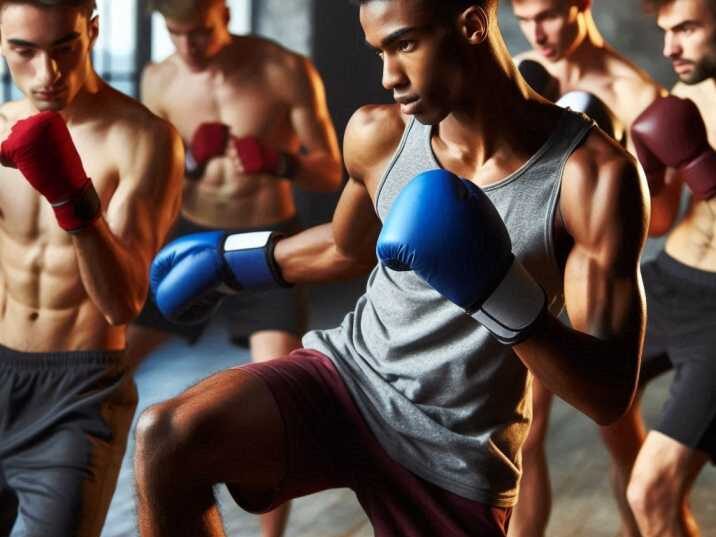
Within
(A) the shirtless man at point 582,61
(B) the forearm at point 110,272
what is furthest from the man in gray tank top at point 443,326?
(A) the shirtless man at point 582,61

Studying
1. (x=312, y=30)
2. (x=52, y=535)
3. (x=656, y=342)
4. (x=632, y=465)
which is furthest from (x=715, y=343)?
(x=312, y=30)

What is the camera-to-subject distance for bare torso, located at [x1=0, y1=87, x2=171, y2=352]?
2.78 m

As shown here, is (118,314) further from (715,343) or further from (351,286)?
(351,286)

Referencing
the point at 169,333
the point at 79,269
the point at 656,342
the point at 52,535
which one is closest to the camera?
the point at 52,535

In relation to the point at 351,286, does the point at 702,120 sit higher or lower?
higher

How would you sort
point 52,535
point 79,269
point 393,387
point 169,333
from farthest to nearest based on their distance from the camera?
point 169,333, point 79,269, point 52,535, point 393,387

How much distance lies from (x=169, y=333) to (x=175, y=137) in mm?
1070

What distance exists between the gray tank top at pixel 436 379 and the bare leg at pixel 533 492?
1070 millimetres

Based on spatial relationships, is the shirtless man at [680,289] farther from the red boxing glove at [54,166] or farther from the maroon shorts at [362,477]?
the red boxing glove at [54,166]

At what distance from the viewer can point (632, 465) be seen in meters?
3.42

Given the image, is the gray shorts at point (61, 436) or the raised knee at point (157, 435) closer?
the raised knee at point (157, 435)

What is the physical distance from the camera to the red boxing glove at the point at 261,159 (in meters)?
4.02

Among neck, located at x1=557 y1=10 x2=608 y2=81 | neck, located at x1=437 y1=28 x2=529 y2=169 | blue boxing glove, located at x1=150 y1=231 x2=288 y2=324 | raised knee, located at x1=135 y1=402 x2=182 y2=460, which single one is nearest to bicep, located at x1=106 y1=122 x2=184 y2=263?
blue boxing glove, located at x1=150 y1=231 x2=288 y2=324

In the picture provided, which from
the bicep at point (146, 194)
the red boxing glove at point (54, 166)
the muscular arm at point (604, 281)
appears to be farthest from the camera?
the bicep at point (146, 194)
